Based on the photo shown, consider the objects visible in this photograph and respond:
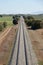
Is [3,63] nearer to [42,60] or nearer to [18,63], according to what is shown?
[18,63]

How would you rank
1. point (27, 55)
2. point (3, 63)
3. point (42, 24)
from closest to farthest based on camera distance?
point (3, 63) → point (27, 55) → point (42, 24)

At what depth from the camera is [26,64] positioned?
2186 cm

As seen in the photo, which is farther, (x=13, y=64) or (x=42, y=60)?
(x=42, y=60)

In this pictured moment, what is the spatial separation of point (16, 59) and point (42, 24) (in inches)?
2127

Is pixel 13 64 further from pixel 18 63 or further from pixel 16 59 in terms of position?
pixel 16 59

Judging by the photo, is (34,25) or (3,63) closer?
(3,63)

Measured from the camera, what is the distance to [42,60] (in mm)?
24953

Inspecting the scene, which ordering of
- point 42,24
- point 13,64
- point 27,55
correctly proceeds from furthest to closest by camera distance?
1. point 42,24
2. point 27,55
3. point 13,64

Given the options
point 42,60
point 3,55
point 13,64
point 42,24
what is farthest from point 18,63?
point 42,24

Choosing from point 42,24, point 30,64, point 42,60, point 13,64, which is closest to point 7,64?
point 13,64

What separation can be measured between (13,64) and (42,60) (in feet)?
15.3

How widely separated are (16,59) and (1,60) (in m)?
1.91

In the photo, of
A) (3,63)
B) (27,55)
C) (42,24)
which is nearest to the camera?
(3,63)

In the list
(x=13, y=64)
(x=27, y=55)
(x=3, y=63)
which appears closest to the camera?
(x=13, y=64)
